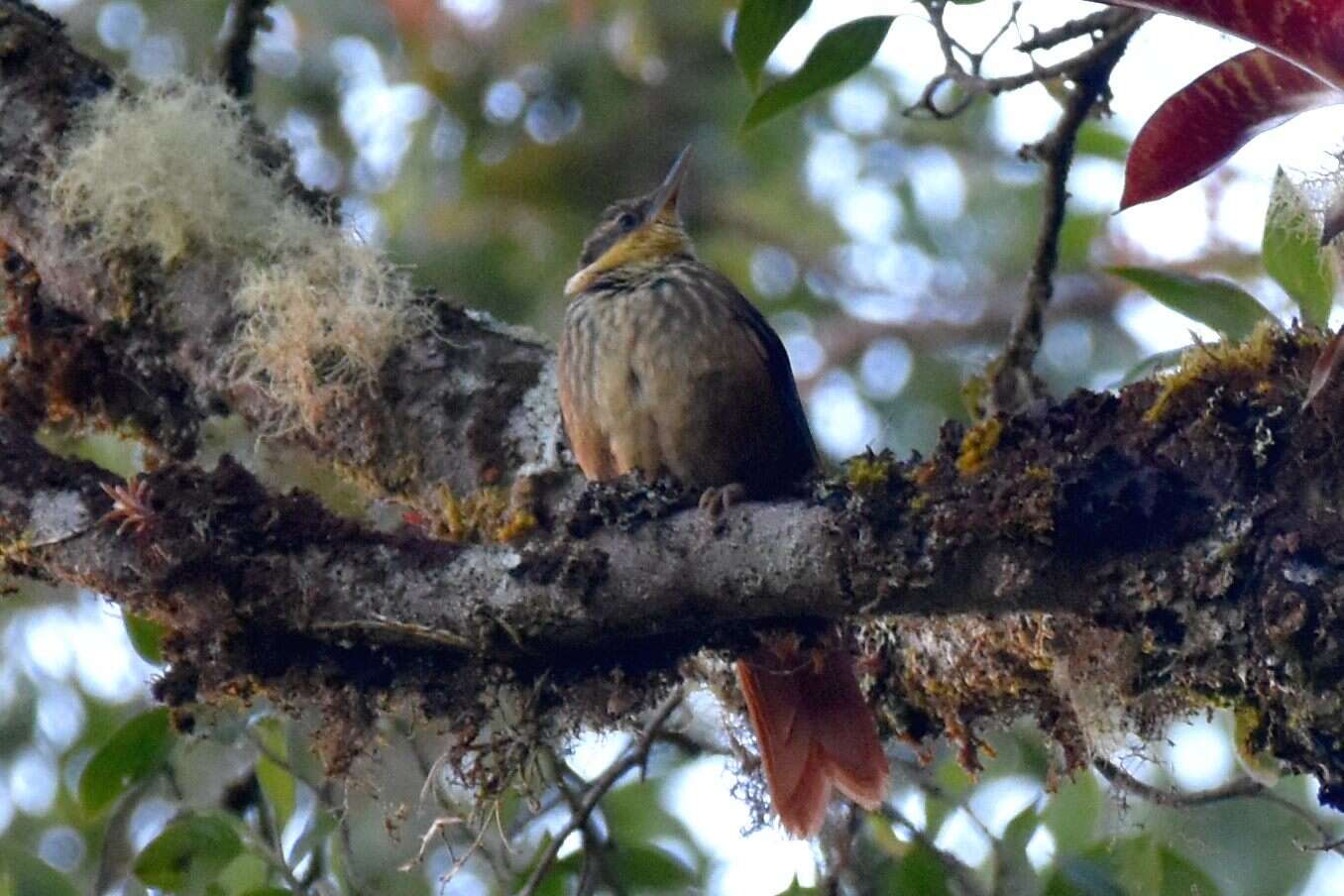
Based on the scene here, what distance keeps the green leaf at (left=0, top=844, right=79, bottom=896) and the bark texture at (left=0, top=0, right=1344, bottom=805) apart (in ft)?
2.09

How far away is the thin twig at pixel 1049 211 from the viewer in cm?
306

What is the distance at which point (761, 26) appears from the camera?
2916 mm

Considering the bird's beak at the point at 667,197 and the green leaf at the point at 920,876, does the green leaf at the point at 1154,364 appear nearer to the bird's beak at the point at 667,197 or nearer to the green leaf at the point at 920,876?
the green leaf at the point at 920,876

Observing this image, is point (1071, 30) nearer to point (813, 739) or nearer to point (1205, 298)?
point (1205, 298)

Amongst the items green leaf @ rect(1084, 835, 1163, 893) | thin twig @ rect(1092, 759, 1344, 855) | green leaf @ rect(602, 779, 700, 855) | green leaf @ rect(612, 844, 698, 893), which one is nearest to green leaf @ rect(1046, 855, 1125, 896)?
green leaf @ rect(1084, 835, 1163, 893)

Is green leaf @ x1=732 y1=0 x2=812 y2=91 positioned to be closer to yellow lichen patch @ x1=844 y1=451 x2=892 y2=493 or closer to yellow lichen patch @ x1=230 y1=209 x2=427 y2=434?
yellow lichen patch @ x1=230 y1=209 x2=427 y2=434

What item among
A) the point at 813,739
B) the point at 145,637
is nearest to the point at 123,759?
the point at 145,637

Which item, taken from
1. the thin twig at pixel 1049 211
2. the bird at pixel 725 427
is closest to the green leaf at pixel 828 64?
the thin twig at pixel 1049 211

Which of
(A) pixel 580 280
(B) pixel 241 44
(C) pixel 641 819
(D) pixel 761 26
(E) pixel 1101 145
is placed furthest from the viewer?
(E) pixel 1101 145

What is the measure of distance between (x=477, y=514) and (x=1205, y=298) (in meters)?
1.29

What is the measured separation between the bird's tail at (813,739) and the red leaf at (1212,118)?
1.09 m

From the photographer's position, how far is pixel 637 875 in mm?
3189

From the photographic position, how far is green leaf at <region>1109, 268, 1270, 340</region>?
2.81 meters

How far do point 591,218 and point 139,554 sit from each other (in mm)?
4560
